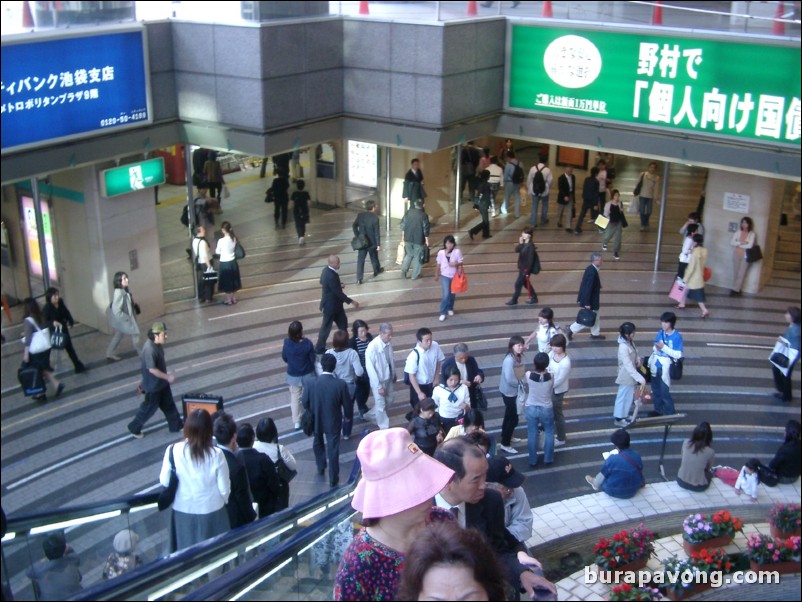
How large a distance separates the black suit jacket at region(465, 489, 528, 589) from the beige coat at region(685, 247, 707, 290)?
31.8 feet

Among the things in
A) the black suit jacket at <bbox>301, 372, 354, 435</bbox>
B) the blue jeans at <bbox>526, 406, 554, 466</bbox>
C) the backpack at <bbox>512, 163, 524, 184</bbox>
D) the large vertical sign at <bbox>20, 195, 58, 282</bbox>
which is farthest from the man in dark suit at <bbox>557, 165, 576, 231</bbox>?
the black suit jacket at <bbox>301, 372, 354, 435</bbox>

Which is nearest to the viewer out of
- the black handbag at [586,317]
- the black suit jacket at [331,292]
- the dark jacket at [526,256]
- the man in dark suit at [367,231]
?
the black suit jacket at [331,292]

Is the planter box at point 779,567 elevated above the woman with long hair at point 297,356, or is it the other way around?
the woman with long hair at point 297,356

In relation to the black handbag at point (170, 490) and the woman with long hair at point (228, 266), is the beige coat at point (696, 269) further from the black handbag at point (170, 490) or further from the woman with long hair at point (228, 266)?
the black handbag at point (170, 490)

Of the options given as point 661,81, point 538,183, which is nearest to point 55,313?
point 661,81

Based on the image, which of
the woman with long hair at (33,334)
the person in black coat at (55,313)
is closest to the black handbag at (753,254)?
the person in black coat at (55,313)

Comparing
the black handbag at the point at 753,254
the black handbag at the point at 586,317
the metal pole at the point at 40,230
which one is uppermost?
the metal pole at the point at 40,230

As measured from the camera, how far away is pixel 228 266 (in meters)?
14.3

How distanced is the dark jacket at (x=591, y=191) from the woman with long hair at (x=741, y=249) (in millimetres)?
3089

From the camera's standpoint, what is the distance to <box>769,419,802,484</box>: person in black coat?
9.27 m

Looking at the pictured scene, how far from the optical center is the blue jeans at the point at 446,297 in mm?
13703

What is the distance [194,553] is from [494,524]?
1.52 metres

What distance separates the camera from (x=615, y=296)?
15.0 metres

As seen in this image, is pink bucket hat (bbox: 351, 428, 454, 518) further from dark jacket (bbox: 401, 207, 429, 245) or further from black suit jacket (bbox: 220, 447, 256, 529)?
dark jacket (bbox: 401, 207, 429, 245)
